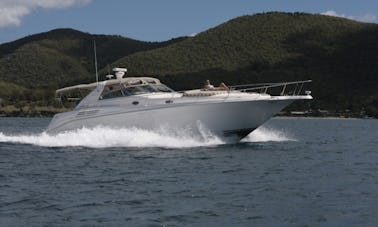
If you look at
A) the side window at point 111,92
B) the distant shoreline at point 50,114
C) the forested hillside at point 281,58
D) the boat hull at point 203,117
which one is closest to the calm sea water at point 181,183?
the boat hull at point 203,117

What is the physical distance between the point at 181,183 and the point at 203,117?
8.38 meters

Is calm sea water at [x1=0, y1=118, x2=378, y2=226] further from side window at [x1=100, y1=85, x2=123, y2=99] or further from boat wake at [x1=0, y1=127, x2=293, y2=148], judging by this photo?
side window at [x1=100, y1=85, x2=123, y2=99]

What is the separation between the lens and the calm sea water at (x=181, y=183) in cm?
1185

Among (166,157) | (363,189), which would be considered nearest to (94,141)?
(166,157)

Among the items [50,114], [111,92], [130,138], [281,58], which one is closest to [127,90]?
[111,92]

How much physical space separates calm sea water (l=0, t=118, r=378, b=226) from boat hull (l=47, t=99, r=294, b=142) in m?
0.42

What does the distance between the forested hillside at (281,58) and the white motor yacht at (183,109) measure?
253 ft

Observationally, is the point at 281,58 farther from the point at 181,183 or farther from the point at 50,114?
the point at 181,183

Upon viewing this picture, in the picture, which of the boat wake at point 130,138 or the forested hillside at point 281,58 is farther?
the forested hillside at point 281,58

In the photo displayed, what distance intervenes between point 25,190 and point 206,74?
103m

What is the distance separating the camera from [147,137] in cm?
2480

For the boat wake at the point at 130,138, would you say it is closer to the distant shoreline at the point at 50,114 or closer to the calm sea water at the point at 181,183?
the calm sea water at the point at 181,183

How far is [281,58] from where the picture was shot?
132 m

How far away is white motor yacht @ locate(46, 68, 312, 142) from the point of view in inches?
936
